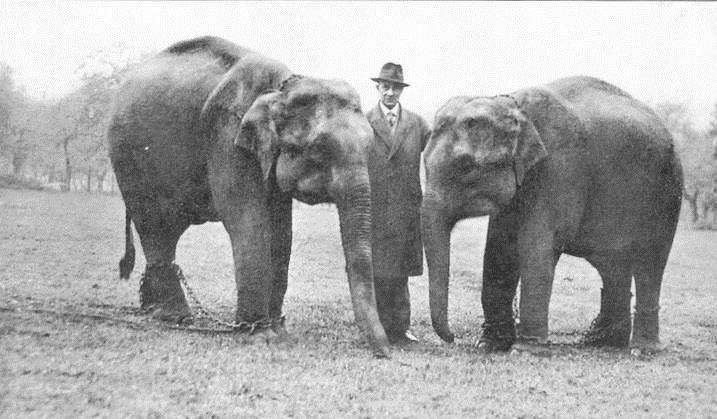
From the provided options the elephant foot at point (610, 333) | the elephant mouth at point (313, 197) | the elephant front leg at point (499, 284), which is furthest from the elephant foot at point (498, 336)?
the elephant mouth at point (313, 197)

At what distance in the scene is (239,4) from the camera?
38.4ft

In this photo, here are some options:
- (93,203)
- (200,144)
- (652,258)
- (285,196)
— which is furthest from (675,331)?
(93,203)

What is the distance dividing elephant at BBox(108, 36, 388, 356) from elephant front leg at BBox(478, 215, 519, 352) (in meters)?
1.64

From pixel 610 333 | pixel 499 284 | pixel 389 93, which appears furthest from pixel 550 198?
pixel 610 333

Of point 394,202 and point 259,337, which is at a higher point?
point 394,202

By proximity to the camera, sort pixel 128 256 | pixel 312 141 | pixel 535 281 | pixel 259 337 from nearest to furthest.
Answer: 1. pixel 312 141
2. pixel 259 337
3. pixel 535 281
4. pixel 128 256

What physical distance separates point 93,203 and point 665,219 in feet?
26.3

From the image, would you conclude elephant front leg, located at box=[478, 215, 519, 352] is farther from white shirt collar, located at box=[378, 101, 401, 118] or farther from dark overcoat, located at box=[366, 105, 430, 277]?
white shirt collar, located at box=[378, 101, 401, 118]

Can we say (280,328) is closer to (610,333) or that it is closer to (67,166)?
(610,333)

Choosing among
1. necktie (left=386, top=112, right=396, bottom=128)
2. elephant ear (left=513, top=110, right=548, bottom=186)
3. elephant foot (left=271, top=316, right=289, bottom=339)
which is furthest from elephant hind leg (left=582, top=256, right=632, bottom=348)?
elephant foot (left=271, top=316, right=289, bottom=339)

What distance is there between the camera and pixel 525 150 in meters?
8.00

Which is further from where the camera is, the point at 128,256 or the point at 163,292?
the point at 128,256

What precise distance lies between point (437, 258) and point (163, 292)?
3346mm

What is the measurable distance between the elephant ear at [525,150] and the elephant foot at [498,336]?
1.61 m
